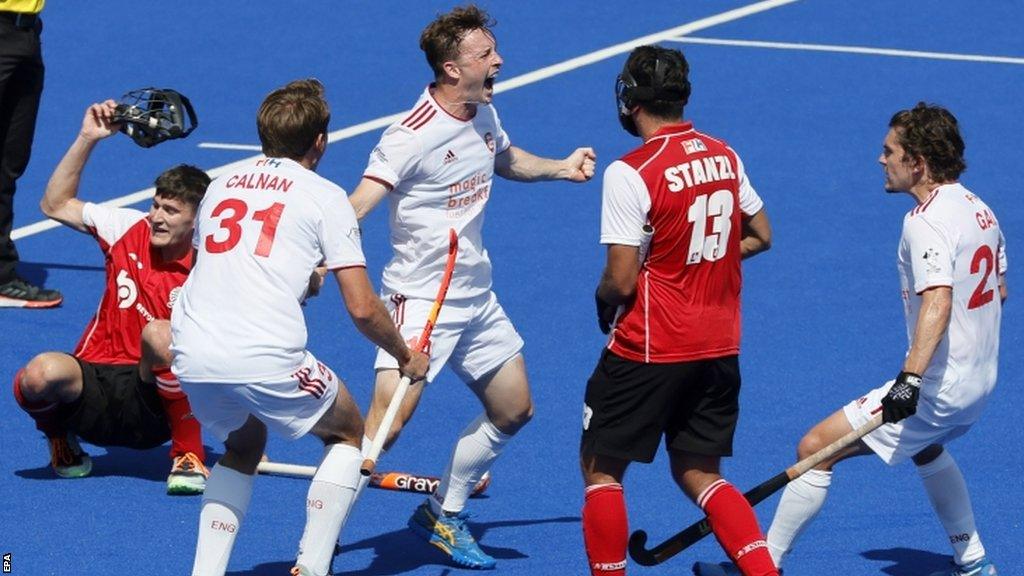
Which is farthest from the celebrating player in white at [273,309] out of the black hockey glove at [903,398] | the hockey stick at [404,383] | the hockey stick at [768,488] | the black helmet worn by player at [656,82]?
the black hockey glove at [903,398]

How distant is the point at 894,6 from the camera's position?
16797 mm

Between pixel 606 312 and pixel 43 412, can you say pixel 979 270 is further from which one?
pixel 43 412

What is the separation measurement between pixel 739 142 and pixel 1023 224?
229cm

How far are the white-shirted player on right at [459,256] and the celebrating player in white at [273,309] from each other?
0.72m

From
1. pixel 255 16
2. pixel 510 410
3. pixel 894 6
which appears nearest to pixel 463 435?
pixel 510 410

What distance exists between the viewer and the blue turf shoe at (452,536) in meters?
6.97

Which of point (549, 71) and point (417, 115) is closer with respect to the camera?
point (417, 115)

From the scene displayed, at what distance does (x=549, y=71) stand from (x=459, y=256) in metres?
7.84

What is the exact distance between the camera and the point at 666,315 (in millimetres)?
6125

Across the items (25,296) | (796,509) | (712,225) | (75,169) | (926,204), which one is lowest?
(25,296)

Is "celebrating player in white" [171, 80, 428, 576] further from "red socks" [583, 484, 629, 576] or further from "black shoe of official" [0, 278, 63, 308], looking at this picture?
"black shoe of official" [0, 278, 63, 308]

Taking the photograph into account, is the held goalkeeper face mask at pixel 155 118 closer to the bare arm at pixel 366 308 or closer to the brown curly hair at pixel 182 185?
the brown curly hair at pixel 182 185

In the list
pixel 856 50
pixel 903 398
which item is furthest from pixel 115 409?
pixel 856 50

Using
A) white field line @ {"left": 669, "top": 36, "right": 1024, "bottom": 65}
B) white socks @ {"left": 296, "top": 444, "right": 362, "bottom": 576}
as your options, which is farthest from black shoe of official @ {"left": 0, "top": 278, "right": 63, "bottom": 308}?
white field line @ {"left": 669, "top": 36, "right": 1024, "bottom": 65}
